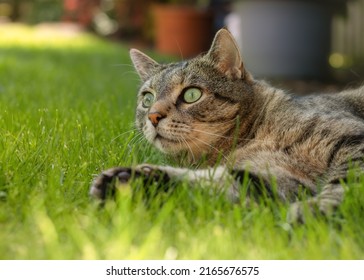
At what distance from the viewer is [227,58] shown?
107 inches

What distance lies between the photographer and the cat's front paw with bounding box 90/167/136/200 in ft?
6.72

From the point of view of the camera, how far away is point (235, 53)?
271 centimetres

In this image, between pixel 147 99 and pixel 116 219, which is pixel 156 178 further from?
pixel 147 99

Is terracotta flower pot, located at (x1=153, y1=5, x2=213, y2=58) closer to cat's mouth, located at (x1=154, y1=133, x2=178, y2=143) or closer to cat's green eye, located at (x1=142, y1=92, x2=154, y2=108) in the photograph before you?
cat's green eye, located at (x1=142, y1=92, x2=154, y2=108)

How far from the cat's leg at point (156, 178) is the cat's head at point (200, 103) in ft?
1.04

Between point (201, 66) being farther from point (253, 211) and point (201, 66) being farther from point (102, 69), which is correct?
point (102, 69)

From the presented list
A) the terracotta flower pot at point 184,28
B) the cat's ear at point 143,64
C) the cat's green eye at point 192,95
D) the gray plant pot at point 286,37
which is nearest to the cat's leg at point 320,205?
the cat's green eye at point 192,95

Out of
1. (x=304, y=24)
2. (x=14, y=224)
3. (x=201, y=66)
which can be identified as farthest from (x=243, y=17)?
(x=14, y=224)

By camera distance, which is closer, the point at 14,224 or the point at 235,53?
the point at 14,224

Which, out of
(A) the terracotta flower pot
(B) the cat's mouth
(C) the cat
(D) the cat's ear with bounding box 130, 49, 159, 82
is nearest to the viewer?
(C) the cat

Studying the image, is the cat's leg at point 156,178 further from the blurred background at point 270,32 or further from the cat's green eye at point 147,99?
the blurred background at point 270,32

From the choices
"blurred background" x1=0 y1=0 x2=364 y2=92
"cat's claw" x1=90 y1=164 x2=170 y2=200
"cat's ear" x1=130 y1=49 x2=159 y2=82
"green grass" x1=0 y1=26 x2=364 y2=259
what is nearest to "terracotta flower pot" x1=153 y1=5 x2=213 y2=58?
"blurred background" x1=0 y1=0 x2=364 y2=92

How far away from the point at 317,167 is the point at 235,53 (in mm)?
675

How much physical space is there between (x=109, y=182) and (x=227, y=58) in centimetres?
96
